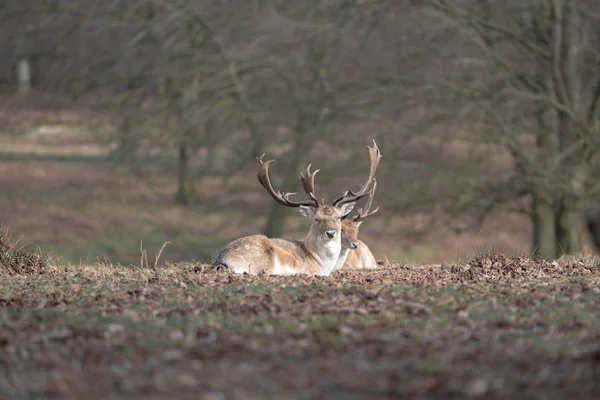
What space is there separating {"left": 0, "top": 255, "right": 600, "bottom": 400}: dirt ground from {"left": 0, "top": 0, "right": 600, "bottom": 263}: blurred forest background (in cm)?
1222

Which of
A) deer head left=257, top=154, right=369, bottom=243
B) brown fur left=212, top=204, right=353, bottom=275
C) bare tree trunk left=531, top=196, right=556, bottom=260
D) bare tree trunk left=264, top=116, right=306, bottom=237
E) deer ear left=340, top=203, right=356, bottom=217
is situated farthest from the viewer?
bare tree trunk left=264, top=116, right=306, bottom=237

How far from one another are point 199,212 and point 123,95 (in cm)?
471

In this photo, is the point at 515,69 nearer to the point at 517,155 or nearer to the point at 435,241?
the point at 517,155

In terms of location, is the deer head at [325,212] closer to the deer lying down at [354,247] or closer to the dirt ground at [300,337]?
the deer lying down at [354,247]

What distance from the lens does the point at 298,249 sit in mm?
12078

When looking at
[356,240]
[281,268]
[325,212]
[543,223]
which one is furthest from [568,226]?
[281,268]

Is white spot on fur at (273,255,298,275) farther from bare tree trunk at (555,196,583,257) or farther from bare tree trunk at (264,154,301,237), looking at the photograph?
bare tree trunk at (264,154,301,237)

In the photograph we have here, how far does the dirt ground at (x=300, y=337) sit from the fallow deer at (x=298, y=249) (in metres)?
0.74

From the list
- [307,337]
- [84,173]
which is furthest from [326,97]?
[307,337]

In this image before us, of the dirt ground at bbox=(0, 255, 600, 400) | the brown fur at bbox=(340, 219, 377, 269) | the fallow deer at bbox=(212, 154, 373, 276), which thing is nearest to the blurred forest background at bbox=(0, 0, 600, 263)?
the brown fur at bbox=(340, 219, 377, 269)

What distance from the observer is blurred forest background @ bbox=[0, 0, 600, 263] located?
73.8ft

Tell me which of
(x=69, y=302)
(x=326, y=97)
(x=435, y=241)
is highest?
(x=326, y=97)

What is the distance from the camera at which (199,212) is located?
28984mm

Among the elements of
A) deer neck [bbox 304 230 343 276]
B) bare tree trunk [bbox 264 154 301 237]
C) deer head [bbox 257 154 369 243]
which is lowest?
bare tree trunk [bbox 264 154 301 237]
